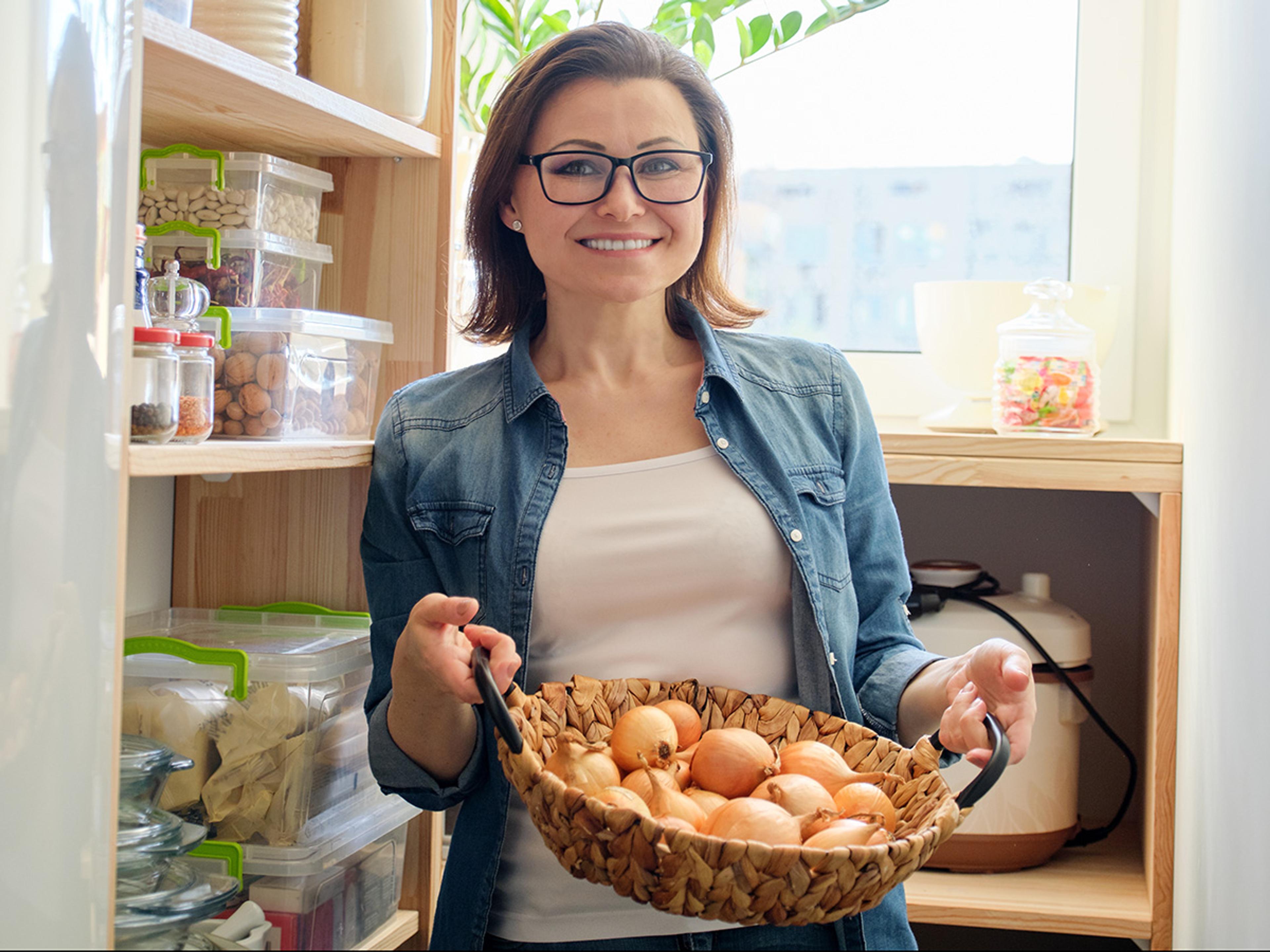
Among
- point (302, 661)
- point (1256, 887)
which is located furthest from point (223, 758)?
point (1256, 887)

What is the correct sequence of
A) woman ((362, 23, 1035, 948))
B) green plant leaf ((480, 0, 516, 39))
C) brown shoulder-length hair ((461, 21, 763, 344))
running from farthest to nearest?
green plant leaf ((480, 0, 516, 39)) < brown shoulder-length hair ((461, 21, 763, 344)) < woman ((362, 23, 1035, 948))

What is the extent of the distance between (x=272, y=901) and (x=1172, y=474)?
1.06 m

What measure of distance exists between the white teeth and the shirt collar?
137mm

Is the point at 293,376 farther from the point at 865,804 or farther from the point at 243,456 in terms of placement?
the point at 865,804

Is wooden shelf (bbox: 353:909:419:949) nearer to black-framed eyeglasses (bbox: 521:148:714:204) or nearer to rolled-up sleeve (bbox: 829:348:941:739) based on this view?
rolled-up sleeve (bbox: 829:348:941:739)

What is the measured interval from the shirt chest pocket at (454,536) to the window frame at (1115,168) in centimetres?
89

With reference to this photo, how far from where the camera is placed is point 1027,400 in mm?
1462

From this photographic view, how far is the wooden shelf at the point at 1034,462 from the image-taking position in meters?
1.33

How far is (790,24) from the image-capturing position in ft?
5.63

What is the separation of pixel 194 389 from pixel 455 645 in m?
0.29

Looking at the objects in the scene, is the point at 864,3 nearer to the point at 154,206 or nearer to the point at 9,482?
the point at 154,206

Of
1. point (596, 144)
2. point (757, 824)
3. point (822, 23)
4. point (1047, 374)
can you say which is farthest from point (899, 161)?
point (757, 824)

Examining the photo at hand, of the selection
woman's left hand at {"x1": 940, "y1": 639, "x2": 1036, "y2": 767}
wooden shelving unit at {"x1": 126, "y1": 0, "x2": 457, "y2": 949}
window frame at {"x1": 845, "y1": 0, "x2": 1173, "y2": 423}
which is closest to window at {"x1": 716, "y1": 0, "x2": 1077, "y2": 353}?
window frame at {"x1": 845, "y1": 0, "x2": 1173, "y2": 423}

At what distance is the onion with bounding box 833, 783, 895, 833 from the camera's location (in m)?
0.78
